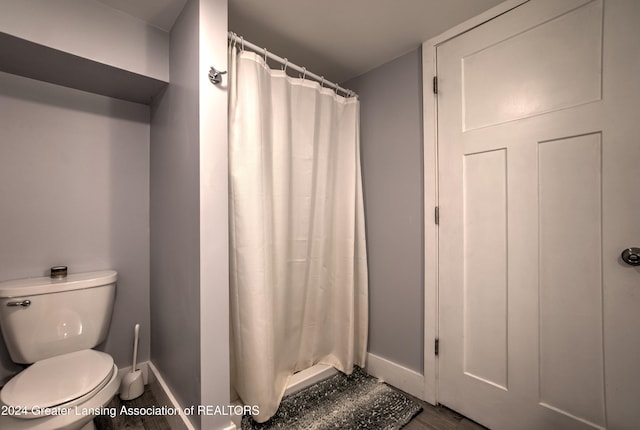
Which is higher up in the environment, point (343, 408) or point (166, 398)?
point (166, 398)

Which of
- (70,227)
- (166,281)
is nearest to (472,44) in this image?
(166,281)

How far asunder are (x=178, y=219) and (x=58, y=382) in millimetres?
817

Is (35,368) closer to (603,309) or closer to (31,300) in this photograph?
(31,300)

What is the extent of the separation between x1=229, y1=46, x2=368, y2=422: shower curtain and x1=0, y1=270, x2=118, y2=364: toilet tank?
0.75 meters

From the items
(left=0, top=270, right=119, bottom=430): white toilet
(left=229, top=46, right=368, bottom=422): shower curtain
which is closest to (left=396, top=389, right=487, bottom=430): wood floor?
(left=229, top=46, right=368, bottom=422): shower curtain

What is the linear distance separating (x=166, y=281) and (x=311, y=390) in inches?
42.7

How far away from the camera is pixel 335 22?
57.6 inches

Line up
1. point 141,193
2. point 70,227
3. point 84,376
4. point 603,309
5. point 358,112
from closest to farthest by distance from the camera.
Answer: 1. point 603,309
2. point 84,376
3. point 70,227
4. point 141,193
5. point 358,112

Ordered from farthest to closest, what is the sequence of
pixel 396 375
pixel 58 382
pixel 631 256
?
pixel 396 375, pixel 58 382, pixel 631 256

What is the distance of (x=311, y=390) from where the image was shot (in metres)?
1.65

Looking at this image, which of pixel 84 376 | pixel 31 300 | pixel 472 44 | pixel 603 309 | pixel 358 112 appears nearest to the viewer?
pixel 603 309

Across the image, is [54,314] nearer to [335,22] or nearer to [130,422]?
[130,422]

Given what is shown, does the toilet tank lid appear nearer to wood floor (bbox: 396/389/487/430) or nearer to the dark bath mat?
the dark bath mat

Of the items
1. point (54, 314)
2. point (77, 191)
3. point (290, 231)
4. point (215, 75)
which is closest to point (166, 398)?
point (54, 314)
